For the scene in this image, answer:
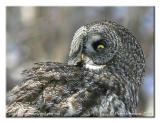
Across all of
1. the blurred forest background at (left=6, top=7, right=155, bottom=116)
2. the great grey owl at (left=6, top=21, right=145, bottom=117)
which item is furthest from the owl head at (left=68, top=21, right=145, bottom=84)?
the blurred forest background at (left=6, top=7, right=155, bottom=116)

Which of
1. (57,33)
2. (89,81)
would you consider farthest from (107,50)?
(57,33)

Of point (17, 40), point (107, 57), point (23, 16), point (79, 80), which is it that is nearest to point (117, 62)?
point (107, 57)

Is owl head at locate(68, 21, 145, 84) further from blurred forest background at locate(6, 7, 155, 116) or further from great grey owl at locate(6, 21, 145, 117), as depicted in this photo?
blurred forest background at locate(6, 7, 155, 116)

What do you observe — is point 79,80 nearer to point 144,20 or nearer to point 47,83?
point 47,83

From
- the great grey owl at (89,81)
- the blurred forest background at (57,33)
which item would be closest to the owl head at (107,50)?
the great grey owl at (89,81)

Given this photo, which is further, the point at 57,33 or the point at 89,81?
the point at 57,33

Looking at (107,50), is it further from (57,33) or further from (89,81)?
(57,33)
